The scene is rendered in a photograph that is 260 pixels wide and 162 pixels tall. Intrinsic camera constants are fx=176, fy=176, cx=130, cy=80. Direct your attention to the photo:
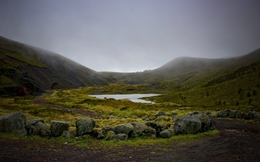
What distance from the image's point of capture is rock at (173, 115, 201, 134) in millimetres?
26767

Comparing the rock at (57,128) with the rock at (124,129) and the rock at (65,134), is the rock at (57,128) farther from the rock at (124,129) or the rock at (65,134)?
the rock at (124,129)

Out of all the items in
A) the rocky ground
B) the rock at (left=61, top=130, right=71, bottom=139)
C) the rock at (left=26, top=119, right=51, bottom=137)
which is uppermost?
the rock at (left=26, top=119, right=51, bottom=137)

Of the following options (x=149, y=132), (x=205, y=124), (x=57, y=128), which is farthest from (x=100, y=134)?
(x=205, y=124)

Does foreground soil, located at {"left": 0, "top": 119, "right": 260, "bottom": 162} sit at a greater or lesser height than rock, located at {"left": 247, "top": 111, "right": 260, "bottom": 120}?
lesser

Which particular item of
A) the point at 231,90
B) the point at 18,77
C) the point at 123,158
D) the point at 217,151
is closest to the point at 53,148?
the point at 123,158

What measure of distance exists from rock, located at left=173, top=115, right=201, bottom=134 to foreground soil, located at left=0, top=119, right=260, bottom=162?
4.02 meters

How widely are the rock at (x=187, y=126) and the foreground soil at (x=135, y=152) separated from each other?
402cm

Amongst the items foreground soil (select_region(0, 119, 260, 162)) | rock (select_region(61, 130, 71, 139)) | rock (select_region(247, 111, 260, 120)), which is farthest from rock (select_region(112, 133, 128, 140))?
rock (select_region(247, 111, 260, 120))

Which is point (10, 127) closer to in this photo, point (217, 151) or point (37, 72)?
point (217, 151)

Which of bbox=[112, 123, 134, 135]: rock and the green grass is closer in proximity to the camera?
the green grass

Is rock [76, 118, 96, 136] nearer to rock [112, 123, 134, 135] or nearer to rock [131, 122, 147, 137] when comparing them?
rock [112, 123, 134, 135]

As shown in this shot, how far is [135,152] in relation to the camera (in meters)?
18.6

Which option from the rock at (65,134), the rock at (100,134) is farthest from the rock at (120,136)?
the rock at (65,134)

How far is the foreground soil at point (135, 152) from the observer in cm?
1611
